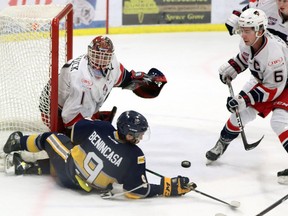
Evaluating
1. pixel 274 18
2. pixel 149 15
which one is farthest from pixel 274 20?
pixel 149 15

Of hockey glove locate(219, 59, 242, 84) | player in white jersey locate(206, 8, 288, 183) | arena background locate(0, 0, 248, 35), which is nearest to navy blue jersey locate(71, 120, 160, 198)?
player in white jersey locate(206, 8, 288, 183)

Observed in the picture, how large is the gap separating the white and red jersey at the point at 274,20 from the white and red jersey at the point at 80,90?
1.03 meters

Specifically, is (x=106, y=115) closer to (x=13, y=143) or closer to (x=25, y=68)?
(x=25, y=68)

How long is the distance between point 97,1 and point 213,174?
13.8ft

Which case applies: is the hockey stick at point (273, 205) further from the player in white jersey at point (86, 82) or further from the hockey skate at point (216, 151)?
the player in white jersey at point (86, 82)

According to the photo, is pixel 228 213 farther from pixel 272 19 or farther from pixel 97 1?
pixel 97 1

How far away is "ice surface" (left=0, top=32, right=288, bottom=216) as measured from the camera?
3.20m

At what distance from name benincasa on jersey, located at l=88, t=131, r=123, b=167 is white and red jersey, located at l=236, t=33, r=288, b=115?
0.91 metres

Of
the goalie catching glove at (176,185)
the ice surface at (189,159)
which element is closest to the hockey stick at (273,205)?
the ice surface at (189,159)

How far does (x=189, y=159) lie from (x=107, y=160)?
904 millimetres

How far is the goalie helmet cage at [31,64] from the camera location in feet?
12.0

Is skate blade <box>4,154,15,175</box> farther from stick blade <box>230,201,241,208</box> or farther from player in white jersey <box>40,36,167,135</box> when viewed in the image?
stick blade <box>230,201,241,208</box>

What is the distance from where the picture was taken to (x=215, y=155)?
12.8 feet

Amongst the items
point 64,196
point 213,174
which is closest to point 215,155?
point 213,174
